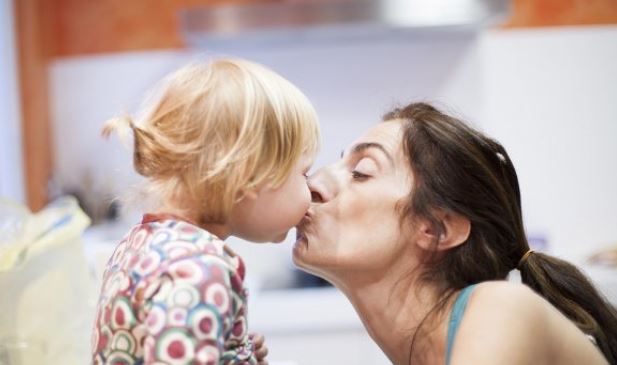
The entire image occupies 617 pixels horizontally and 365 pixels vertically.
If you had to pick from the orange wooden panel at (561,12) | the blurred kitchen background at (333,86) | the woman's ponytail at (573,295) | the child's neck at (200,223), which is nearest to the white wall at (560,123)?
the blurred kitchen background at (333,86)

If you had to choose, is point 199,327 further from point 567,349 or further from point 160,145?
point 567,349

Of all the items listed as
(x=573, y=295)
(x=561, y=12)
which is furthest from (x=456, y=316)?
(x=561, y=12)

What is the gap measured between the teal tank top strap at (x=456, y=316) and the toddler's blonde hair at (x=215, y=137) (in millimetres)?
346

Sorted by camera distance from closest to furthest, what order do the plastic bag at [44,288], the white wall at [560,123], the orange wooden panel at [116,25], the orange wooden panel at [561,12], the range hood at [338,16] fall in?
the plastic bag at [44,288], the range hood at [338,16], the white wall at [560,123], the orange wooden panel at [561,12], the orange wooden panel at [116,25]

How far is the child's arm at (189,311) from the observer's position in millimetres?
741

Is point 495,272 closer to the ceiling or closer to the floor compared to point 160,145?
closer to the floor

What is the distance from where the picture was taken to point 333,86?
10.6 feet

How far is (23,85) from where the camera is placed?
341cm

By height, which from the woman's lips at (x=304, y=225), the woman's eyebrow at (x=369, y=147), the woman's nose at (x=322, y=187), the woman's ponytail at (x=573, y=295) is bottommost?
the woman's ponytail at (x=573, y=295)

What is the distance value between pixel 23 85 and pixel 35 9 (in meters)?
0.39

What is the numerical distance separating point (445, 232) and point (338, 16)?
5.03 ft

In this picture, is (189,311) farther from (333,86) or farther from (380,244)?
(333,86)

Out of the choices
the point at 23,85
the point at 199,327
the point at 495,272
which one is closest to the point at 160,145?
the point at 199,327

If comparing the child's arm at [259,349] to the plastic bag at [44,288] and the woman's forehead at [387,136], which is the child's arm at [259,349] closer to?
the woman's forehead at [387,136]
